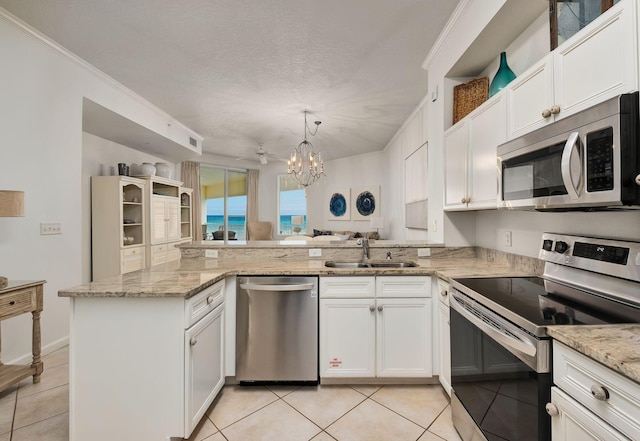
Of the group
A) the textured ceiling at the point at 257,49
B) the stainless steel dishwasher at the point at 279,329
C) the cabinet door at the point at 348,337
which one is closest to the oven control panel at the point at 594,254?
the cabinet door at the point at 348,337

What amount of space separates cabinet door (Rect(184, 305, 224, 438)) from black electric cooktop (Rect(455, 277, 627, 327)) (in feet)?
4.79

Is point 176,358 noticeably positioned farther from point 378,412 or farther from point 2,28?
point 2,28

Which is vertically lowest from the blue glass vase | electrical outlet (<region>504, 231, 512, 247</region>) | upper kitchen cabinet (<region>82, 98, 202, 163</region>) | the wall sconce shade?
electrical outlet (<region>504, 231, 512, 247</region>)

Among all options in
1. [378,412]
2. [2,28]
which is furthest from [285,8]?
[378,412]

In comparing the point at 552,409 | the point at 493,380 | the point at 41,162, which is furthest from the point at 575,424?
the point at 41,162

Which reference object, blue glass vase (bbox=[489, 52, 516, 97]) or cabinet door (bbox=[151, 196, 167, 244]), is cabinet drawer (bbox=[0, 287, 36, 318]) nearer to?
cabinet door (bbox=[151, 196, 167, 244])

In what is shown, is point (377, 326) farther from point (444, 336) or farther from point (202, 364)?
point (202, 364)

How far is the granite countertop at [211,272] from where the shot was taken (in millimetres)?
1477

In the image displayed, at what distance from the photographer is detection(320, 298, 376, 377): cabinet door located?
2.06 m

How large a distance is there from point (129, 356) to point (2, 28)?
2693 mm

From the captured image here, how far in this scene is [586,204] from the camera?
1.07 m

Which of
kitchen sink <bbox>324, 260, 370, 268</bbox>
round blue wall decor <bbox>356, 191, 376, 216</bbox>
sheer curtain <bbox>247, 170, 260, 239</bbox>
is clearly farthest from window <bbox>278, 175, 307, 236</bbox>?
kitchen sink <bbox>324, 260, 370, 268</bbox>

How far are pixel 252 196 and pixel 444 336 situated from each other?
21.0 feet

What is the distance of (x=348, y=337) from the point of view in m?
2.07
